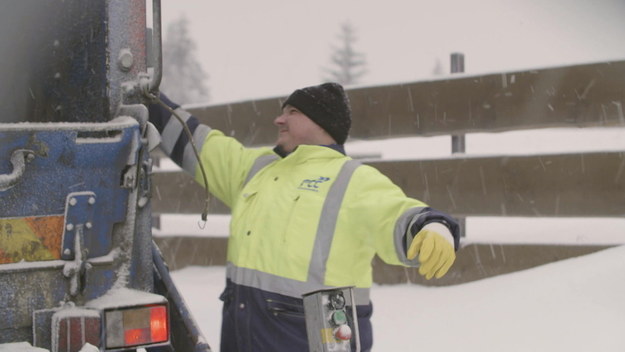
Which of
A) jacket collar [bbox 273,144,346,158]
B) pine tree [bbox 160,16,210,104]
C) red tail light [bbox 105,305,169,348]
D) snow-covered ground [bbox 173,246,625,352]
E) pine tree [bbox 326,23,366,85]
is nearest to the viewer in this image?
red tail light [bbox 105,305,169,348]

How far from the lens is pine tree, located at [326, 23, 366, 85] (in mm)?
44875

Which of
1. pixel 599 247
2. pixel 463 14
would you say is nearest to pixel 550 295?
pixel 599 247

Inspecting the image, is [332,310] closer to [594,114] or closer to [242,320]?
[242,320]

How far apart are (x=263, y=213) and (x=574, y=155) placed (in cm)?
274

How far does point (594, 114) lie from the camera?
4789 mm

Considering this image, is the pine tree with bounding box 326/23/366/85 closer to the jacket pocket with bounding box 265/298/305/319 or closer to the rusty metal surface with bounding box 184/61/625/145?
the rusty metal surface with bounding box 184/61/625/145

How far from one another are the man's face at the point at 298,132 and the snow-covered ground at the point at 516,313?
1.63 meters

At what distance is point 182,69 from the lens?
4200cm

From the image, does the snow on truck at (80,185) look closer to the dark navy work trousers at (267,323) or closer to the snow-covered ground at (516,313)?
the dark navy work trousers at (267,323)

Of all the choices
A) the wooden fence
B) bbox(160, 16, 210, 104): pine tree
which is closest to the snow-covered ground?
the wooden fence

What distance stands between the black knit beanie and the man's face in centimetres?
2

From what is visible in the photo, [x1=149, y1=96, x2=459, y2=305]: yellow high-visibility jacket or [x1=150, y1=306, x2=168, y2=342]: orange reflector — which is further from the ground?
[x1=149, y1=96, x2=459, y2=305]: yellow high-visibility jacket

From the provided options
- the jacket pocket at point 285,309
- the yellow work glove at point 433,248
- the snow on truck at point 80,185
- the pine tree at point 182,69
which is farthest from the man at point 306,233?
the pine tree at point 182,69

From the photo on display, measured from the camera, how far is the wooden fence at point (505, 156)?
187 inches
